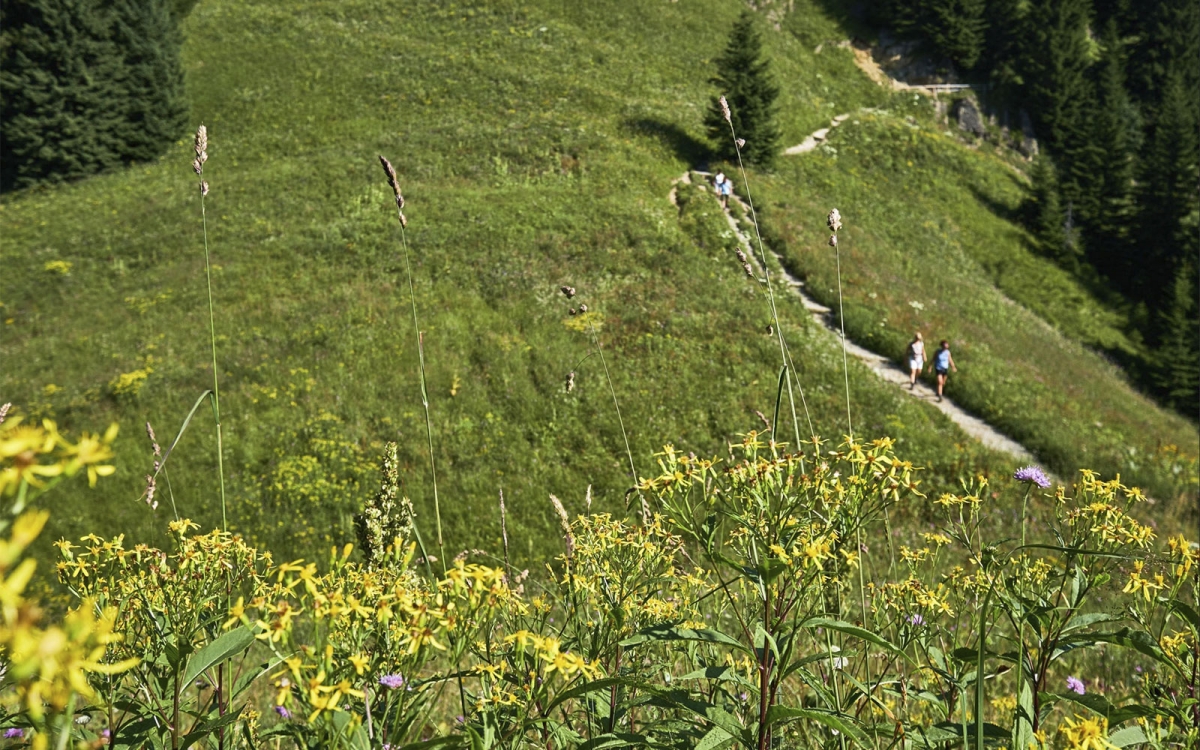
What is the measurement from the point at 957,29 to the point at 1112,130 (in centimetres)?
1550

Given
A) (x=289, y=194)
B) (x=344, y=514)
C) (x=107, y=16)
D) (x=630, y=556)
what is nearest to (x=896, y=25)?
(x=289, y=194)

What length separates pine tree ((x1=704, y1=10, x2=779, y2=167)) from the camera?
30516mm

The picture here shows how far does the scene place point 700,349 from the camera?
55.4ft

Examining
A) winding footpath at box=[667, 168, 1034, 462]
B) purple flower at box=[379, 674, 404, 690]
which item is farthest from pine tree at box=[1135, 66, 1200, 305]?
purple flower at box=[379, 674, 404, 690]

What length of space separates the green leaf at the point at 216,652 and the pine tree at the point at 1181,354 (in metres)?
33.1

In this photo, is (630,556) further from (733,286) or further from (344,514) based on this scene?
(733,286)

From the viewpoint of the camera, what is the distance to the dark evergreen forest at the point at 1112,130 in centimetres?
3275

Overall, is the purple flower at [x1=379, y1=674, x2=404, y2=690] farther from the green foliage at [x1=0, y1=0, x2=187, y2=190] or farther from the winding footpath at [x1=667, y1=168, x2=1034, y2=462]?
the green foliage at [x1=0, y1=0, x2=187, y2=190]

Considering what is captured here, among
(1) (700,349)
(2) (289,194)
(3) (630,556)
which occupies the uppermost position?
(3) (630,556)

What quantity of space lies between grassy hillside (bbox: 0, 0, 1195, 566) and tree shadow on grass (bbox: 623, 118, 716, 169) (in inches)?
7.0

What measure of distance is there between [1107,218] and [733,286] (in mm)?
30382

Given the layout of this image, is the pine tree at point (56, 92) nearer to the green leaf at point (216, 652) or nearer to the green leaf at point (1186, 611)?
the green leaf at point (216, 652)

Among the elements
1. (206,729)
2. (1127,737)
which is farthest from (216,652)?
(1127,737)

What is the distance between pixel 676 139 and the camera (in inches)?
1292
